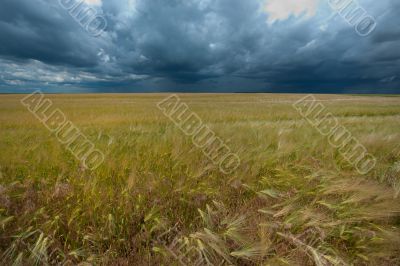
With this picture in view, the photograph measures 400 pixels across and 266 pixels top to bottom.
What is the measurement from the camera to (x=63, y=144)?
338cm

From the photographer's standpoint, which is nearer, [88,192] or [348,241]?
[348,241]

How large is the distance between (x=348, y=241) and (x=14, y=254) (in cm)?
235

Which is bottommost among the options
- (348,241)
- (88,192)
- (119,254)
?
(119,254)

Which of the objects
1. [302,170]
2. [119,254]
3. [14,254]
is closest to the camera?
[14,254]

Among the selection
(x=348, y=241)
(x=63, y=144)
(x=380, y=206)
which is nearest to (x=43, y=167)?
(x=63, y=144)

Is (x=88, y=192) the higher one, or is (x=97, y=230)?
(x=88, y=192)

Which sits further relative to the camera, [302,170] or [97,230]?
[302,170]

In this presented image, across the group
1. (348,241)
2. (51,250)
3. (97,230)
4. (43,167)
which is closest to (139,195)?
(97,230)

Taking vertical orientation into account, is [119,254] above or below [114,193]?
below

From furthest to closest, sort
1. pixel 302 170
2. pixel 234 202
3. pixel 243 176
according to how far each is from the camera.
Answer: pixel 302 170 → pixel 243 176 → pixel 234 202

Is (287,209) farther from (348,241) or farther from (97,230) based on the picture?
(97,230)

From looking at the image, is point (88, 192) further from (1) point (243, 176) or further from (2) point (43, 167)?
(1) point (243, 176)

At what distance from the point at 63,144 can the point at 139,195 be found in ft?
7.00

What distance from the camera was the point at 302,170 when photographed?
279cm
